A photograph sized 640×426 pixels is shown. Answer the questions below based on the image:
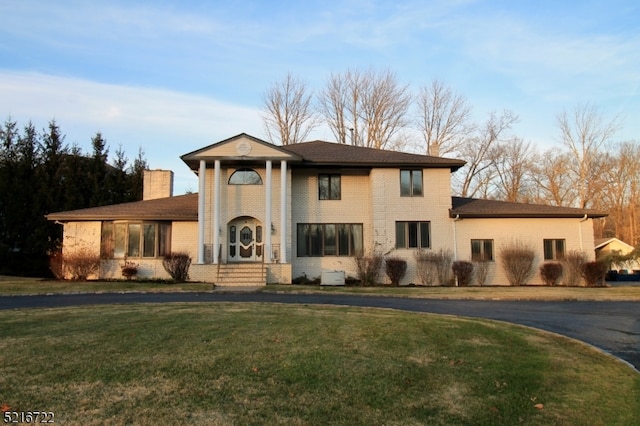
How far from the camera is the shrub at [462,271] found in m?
22.5

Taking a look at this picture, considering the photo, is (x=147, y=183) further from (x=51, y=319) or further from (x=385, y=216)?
(x=51, y=319)

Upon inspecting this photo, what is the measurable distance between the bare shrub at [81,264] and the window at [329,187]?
1112cm

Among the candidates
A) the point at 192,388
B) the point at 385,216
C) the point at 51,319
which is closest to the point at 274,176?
the point at 385,216

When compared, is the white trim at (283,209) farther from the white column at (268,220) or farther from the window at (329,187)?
the window at (329,187)

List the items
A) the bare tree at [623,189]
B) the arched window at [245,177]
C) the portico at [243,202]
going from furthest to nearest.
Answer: the bare tree at [623,189] < the arched window at [245,177] < the portico at [243,202]

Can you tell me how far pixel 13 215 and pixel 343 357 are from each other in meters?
30.1

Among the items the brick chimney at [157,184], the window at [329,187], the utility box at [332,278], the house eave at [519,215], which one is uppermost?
the brick chimney at [157,184]

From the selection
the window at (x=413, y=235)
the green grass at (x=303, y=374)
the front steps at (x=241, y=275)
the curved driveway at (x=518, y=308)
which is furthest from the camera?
the window at (x=413, y=235)

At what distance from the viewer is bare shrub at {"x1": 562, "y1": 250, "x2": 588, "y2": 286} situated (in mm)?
22844

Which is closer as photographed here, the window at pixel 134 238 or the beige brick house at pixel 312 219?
the beige brick house at pixel 312 219

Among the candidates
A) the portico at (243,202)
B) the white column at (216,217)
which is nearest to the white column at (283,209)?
the portico at (243,202)

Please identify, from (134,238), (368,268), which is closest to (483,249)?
(368,268)

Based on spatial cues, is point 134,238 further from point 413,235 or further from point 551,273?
point 551,273

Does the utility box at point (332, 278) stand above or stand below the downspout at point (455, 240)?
below
